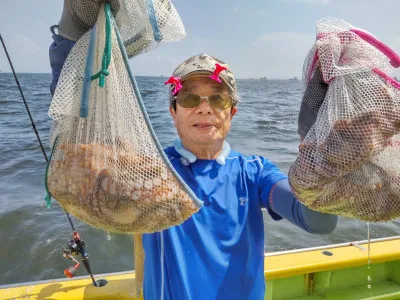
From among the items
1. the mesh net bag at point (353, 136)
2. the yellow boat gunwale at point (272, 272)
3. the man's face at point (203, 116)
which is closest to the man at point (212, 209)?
the man's face at point (203, 116)

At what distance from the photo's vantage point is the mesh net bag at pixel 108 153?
1.28 m

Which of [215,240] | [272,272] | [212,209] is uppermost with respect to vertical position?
[212,209]

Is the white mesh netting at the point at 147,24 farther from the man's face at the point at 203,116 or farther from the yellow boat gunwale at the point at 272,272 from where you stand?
the yellow boat gunwale at the point at 272,272

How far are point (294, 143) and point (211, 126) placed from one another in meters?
12.9

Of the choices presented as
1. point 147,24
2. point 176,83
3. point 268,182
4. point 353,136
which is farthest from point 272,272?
point 147,24

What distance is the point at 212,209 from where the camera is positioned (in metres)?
1.88

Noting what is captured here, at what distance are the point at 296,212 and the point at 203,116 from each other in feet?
2.17

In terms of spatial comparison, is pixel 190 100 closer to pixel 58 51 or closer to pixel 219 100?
pixel 219 100

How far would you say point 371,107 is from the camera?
121cm

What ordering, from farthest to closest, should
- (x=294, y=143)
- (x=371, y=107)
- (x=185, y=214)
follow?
(x=294, y=143)
(x=185, y=214)
(x=371, y=107)

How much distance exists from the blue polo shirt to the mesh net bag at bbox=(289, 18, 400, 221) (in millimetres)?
634

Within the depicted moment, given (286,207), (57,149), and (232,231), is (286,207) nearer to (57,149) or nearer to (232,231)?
(232,231)

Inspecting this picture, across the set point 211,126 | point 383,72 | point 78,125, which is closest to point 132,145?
point 78,125

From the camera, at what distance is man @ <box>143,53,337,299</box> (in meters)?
1.80
